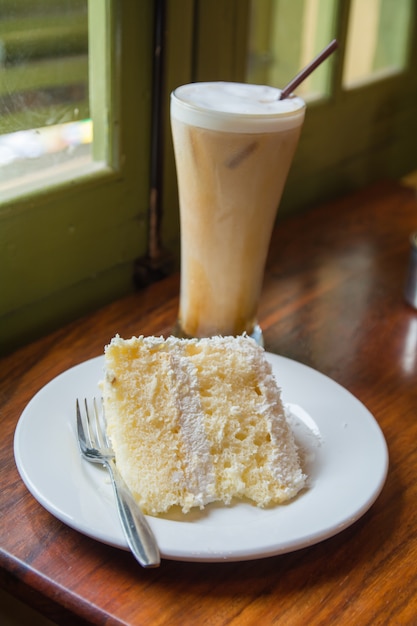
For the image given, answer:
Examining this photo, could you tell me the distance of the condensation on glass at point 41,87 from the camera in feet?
2.96

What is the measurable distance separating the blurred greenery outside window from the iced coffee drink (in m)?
0.18

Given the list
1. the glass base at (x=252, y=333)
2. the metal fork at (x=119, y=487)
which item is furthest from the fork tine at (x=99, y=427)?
the glass base at (x=252, y=333)

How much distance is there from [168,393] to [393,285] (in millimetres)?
616

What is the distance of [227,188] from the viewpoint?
868 mm

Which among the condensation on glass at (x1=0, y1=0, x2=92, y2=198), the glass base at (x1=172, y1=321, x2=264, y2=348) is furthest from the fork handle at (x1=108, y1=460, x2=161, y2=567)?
the condensation on glass at (x1=0, y1=0, x2=92, y2=198)

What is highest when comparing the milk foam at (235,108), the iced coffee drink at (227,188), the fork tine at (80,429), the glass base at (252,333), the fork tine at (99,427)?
the milk foam at (235,108)

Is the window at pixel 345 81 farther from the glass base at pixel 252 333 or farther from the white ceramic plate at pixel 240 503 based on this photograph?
the white ceramic plate at pixel 240 503

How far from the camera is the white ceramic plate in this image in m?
0.63

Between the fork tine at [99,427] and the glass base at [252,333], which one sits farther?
the glass base at [252,333]

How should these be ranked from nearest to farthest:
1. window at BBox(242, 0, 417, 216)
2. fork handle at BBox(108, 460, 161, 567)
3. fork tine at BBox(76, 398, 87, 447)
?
fork handle at BBox(108, 460, 161, 567), fork tine at BBox(76, 398, 87, 447), window at BBox(242, 0, 417, 216)

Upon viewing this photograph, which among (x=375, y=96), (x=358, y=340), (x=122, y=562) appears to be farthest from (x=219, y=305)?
(x=375, y=96)

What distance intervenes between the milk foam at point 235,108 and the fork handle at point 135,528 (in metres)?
0.38

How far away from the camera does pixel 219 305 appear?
3.12 feet

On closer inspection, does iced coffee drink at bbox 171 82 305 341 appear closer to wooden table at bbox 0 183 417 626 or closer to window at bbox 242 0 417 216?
wooden table at bbox 0 183 417 626
